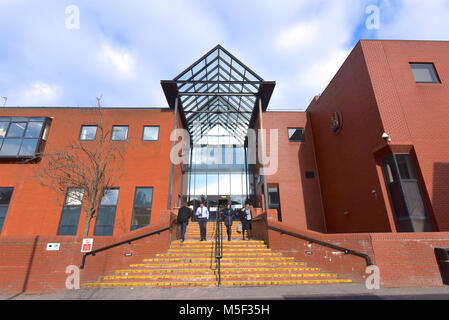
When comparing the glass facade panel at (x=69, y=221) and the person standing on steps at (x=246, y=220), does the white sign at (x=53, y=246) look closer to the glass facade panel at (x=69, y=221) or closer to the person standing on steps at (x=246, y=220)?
the glass facade panel at (x=69, y=221)

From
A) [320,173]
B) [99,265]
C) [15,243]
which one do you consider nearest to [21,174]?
[15,243]

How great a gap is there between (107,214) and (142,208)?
6.58 feet

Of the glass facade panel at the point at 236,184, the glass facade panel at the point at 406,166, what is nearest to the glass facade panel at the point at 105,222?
the glass facade panel at the point at 236,184

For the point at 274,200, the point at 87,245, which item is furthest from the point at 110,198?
the point at 274,200

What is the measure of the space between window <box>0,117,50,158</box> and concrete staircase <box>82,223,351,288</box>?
11164 millimetres

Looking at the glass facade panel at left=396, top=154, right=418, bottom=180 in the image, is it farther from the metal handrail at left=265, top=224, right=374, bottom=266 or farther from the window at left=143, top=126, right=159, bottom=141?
the window at left=143, top=126, right=159, bottom=141

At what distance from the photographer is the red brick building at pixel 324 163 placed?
7887 millimetres

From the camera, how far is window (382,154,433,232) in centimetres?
789

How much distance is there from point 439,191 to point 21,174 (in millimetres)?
21179

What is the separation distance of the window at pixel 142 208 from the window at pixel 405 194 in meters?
12.0

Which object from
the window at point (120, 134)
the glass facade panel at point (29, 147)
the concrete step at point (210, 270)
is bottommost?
the concrete step at point (210, 270)

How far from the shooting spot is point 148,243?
804 centimetres

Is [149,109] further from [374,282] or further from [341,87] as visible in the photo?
[374,282]

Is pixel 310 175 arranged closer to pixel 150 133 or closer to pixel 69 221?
pixel 150 133
